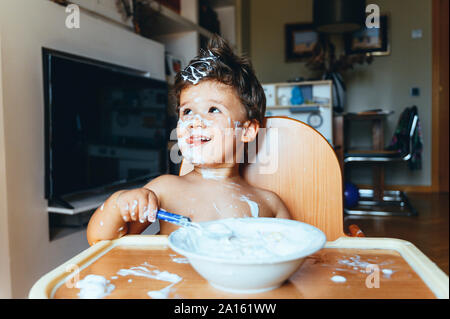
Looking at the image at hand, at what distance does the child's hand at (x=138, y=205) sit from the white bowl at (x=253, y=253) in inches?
5.0

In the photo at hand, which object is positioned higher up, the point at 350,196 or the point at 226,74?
the point at 226,74

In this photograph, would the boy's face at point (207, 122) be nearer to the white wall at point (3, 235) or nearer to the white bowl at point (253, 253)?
the white bowl at point (253, 253)

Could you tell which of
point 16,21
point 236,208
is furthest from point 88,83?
point 236,208

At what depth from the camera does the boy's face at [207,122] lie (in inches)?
33.1

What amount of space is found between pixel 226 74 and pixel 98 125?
3.54 ft

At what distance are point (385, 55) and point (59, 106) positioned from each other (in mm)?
3897

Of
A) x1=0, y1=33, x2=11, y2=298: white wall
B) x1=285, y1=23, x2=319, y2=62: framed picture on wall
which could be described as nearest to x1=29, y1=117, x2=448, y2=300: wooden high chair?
x1=0, y1=33, x2=11, y2=298: white wall

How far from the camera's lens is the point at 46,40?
1497 mm

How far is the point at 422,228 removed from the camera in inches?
108

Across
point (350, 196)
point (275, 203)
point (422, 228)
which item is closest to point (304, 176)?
point (275, 203)

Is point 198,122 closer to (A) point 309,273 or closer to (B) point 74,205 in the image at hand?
(A) point 309,273

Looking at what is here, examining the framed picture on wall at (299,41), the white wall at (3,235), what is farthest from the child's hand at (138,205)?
the framed picture on wall at (299,41)
